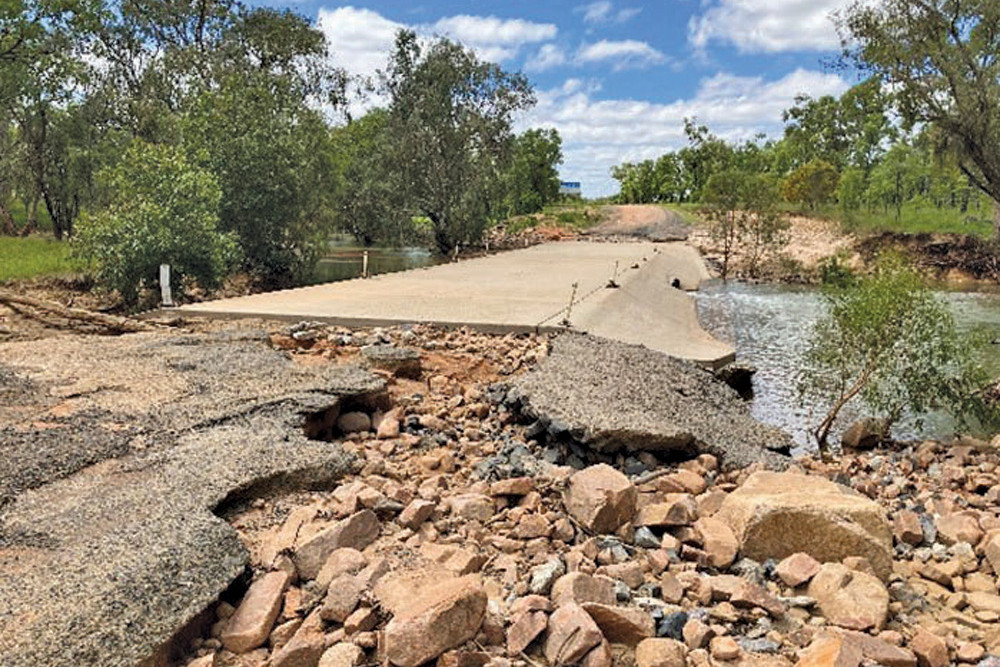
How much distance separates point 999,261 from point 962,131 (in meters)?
17.3

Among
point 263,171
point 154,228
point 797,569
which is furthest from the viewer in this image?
point 263,171

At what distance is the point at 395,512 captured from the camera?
4.77 m

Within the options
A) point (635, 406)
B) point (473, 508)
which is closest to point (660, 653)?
point (473, 508)

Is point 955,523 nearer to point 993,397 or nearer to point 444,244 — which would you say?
point 993,397

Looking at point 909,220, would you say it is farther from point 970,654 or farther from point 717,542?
point 970,654

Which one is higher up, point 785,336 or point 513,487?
point 513,487

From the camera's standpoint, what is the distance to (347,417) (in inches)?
274

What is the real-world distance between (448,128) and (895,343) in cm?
2837

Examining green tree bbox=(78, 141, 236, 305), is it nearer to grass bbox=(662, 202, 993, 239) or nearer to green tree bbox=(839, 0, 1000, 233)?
green tree bbox=(839, 0, 1000, 233)

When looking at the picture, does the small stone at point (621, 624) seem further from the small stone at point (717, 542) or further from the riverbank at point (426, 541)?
the small stone at point (717, 542)

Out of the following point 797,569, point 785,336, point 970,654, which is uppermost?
point 797,569

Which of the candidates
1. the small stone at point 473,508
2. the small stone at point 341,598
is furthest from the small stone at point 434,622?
the small stone at point 473,508

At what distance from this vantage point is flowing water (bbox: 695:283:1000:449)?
1070 centimetres

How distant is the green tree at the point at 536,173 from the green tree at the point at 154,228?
42850mm
